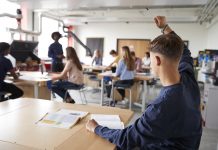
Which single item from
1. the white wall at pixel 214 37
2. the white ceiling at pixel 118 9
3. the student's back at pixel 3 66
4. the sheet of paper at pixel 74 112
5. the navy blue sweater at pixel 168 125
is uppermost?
the white ceiling at pixel 118 9

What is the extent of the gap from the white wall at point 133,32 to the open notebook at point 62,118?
347 inches

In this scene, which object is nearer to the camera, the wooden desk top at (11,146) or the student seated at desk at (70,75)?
the wooden desk top at (11,146)

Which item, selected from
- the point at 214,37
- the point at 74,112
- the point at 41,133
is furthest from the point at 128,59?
the point at 214,37

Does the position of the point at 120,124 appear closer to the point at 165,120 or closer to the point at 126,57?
the point at 165,120

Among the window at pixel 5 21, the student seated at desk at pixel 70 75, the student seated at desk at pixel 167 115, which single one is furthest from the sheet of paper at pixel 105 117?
the window at pixel 5 21

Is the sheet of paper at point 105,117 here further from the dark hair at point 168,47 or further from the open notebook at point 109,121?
the dark hair at point 168,47

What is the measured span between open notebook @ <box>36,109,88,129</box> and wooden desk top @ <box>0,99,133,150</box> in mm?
41

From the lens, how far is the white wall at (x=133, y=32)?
969 centimetres

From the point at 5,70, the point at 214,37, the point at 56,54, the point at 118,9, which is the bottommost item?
the point at 5,70

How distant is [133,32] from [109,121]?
910 cm

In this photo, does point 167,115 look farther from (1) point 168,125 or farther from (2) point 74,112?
(2) point 74,112

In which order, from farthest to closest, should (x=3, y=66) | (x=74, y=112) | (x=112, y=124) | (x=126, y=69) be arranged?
(x=126, y=69) < (x=3, y=66) < (x=74, y=112) < (x=112, y=124)

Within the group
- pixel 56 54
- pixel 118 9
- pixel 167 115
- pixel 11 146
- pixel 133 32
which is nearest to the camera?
pixel 167 115

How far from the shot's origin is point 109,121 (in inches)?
63.6
